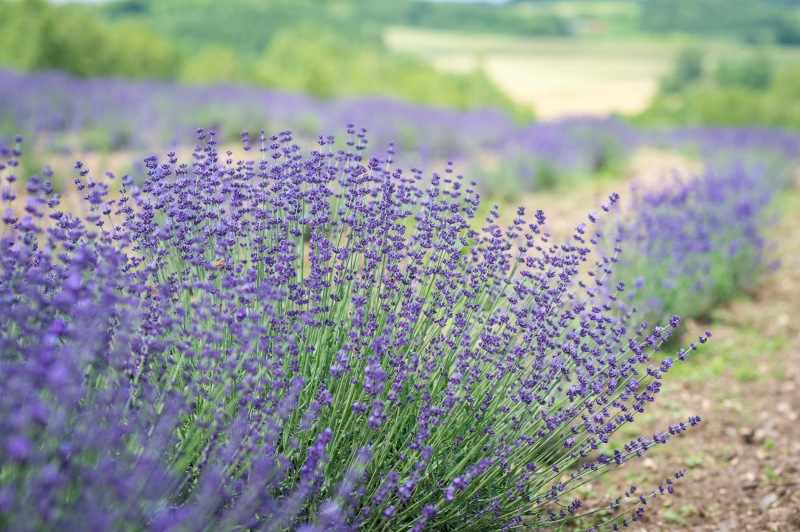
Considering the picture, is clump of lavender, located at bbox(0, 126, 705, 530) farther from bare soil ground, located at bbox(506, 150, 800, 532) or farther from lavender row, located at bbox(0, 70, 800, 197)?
lavender row, located at bbox(0, 70, 800, 197)

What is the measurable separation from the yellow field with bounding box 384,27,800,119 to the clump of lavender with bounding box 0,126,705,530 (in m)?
30.1

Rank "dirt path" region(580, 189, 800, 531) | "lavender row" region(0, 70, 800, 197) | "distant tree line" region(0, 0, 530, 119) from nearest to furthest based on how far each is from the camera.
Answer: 1. "dirt path" region(580, 189, 800, 531)
2. "lavender row" region(0, 70, 800, 197)
3. "distant tree line" region(0, 0, 530, 119)

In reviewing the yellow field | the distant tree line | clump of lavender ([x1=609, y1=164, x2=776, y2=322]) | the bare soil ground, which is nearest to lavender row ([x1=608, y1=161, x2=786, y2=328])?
clump of lavender ([x1=609, y1=164, x2=776, y2=322])

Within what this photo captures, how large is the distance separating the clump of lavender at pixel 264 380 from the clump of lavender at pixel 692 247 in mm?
2364

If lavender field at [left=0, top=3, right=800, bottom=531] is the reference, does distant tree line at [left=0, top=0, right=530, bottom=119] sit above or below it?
below

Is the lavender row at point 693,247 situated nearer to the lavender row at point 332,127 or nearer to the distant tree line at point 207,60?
the lavender row at point 332,127

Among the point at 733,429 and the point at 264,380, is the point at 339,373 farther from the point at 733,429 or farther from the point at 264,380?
the point at 733,429

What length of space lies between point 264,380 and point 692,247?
14.0ft

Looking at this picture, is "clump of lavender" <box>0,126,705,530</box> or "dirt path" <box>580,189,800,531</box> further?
"dirt path" <box>580,189,800,531</box>

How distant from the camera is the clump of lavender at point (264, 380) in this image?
1421mm

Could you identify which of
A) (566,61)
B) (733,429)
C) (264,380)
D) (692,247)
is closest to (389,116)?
(692,247)

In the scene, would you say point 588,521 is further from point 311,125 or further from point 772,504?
point 311,125

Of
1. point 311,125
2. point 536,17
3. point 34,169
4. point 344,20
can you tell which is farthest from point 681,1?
point 34,169

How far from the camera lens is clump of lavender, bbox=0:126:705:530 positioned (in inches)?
55.9
